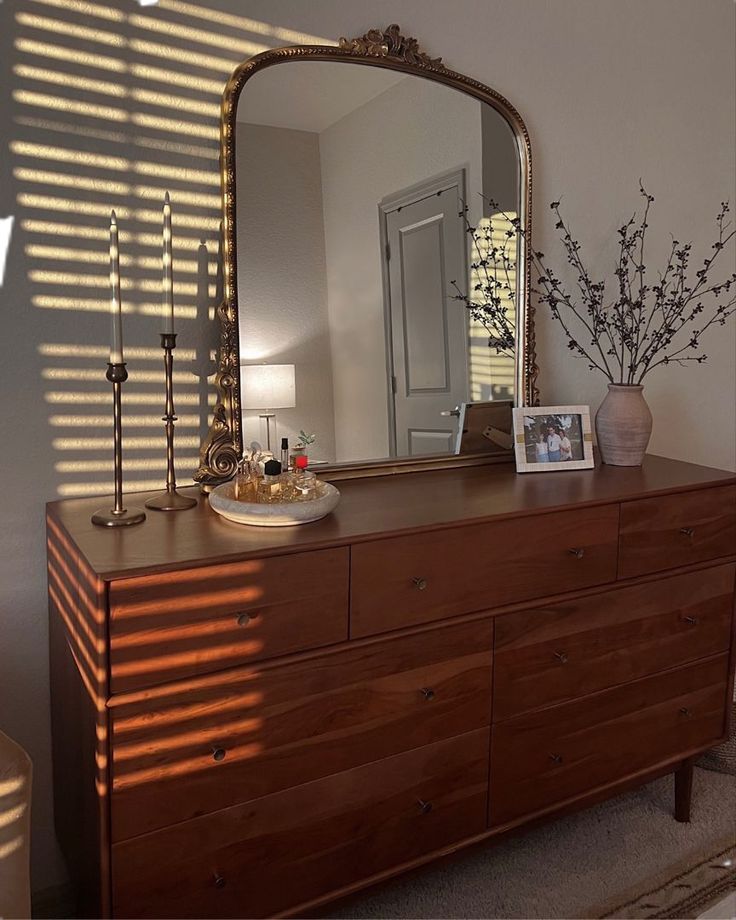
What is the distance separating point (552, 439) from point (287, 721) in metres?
1.02

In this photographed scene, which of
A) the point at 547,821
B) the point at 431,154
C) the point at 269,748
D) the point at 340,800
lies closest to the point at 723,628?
the point at 547,821

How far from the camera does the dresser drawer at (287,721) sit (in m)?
1.33

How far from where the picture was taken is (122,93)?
66.0 inches

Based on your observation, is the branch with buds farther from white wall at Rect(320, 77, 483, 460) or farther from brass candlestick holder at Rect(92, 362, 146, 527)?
brass candlestick holder at Rect(92, 362, 146, 527)

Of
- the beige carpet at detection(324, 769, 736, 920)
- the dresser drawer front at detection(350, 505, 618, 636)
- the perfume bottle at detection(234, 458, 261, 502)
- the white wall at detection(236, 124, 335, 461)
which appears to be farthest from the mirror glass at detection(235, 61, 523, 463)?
the beige carpet at detection(324, 769, 736, 920)

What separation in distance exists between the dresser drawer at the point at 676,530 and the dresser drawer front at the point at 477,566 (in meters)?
0.05

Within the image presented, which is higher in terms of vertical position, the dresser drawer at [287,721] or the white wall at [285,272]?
the white wall at [285,272]

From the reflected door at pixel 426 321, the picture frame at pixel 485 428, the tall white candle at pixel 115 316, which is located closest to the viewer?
the tall white candle at pixel 115 316

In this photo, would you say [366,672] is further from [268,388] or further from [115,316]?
[115,316]

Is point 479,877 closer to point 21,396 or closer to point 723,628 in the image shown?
point 723,628

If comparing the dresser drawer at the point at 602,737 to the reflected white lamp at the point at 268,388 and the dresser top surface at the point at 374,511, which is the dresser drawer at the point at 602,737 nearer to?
the dresser top surface at the point at 374,511

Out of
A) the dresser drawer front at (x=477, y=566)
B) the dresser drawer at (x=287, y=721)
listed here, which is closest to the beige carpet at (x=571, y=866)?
the dresser drawer at (x=287, y=721)

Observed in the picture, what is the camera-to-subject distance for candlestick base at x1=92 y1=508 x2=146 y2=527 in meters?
1.50

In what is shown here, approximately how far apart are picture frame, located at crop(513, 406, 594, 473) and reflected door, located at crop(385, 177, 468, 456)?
0.60ft
